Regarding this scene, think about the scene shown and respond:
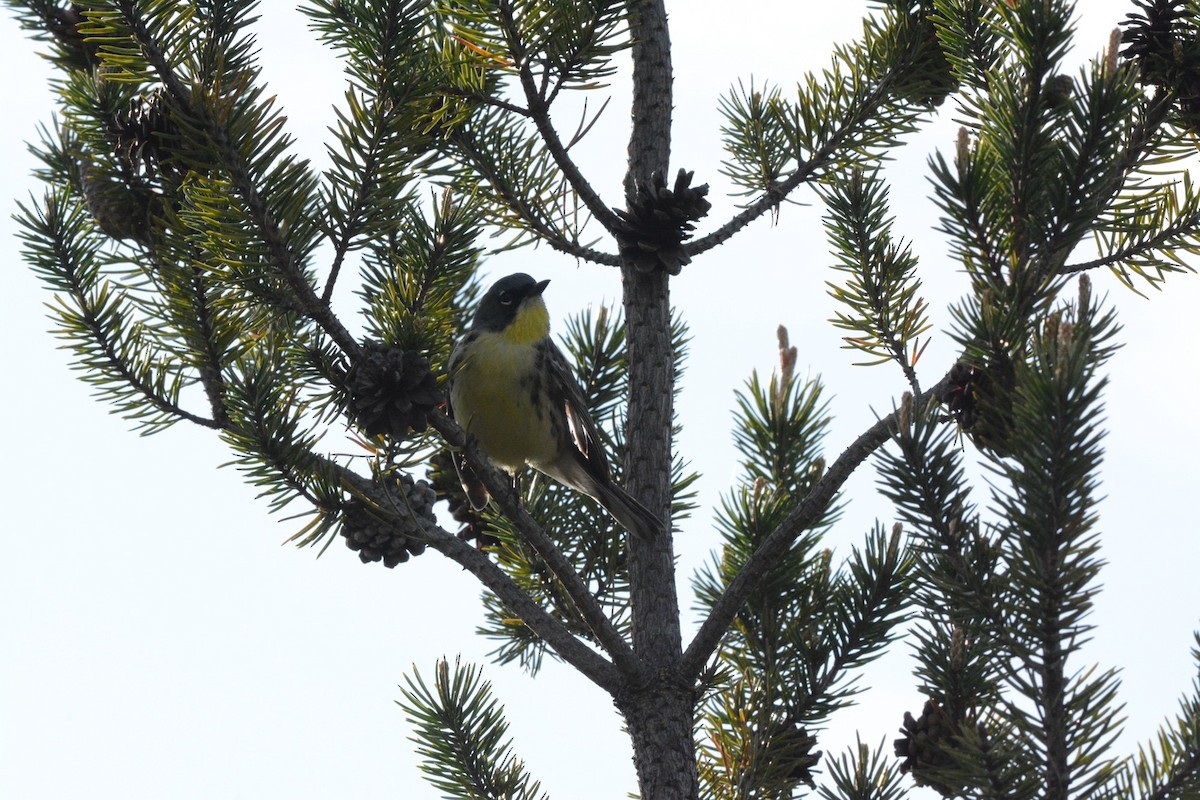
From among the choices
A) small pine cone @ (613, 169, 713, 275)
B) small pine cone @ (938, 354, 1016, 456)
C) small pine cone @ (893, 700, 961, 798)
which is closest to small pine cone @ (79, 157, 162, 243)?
small pine cone @ (613, 169, 713, 275)

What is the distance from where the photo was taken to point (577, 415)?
3.80 metres

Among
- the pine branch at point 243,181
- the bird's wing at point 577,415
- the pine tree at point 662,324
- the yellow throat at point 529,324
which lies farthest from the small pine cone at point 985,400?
the yellow throat at point 529,324


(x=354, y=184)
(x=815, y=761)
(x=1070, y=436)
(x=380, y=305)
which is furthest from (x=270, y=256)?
(x=815, y=761)

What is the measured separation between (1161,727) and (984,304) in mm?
685

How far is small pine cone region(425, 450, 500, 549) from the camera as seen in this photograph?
3500mm

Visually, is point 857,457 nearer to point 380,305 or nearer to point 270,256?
point 380,305

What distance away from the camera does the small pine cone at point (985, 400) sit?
169 centimetres

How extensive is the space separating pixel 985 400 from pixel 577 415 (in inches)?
86.4

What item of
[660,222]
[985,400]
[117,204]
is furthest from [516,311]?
[985,400]

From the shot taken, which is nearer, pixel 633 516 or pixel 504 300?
pixel 633 516

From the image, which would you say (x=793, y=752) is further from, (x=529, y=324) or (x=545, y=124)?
(x=529, y=324)

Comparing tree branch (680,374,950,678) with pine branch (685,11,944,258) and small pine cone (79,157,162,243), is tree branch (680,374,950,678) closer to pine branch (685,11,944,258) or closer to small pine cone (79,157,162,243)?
pine branch (685,11,944,258)

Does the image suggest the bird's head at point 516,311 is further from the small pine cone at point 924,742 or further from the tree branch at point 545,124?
the small pine cone at point 924,742

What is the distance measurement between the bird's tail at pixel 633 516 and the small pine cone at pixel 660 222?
604mm
